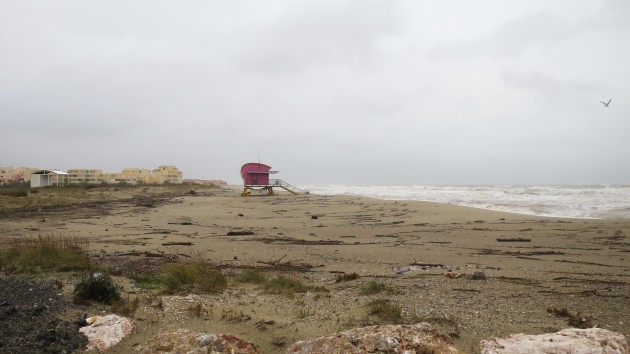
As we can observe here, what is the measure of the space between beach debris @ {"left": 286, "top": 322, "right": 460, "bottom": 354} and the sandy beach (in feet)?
2.41

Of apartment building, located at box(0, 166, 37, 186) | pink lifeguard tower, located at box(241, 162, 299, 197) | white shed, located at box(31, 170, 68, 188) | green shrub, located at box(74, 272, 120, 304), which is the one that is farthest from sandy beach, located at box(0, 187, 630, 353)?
apartment building, located at box(0, 166, 37, 186)

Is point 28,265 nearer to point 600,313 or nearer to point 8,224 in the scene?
point 600,313

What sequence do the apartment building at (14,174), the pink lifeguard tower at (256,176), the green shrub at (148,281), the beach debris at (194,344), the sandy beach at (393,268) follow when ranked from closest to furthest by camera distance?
the beach debris at (194,344), the sandy beach at (393,268), the green shrub at (148,281), the pink lifeguard tower at (256,176), the apartment building at (14,174)

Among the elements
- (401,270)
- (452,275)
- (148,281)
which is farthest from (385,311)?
(148,281)

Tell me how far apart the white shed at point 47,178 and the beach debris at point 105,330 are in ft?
173

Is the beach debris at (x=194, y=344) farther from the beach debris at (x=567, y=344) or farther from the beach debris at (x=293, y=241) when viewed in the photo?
the beach debris at (x=293, y=241)

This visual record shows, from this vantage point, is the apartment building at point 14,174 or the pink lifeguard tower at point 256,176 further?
the apartment building at point 14,174

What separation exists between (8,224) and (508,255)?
1729cm

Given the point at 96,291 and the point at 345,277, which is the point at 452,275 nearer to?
the point at 345,277

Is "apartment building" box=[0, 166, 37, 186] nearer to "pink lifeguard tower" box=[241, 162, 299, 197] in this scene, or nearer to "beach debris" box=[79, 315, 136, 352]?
"pink lifeguard tower" box=[241, 162, 299, 197]

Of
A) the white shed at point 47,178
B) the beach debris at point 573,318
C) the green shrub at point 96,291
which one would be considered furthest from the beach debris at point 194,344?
the white shed at point 47,178

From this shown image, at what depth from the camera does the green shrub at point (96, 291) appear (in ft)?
14.7

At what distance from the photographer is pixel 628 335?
3.71 metres

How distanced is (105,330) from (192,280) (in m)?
1.83
